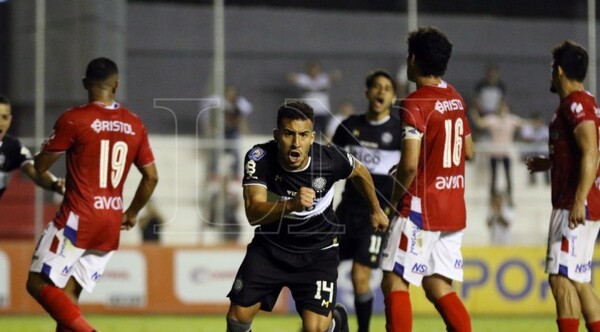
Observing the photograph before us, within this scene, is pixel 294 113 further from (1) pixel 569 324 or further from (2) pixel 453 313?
(1) pixel 569 324

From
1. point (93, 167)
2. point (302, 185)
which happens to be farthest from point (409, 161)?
point (93, 167)

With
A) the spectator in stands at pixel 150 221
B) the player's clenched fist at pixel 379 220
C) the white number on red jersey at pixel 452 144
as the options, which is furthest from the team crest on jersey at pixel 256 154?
the spectator in stands at pixel 150 221

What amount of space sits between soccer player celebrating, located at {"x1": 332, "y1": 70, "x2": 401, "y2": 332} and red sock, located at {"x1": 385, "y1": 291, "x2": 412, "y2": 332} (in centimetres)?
210

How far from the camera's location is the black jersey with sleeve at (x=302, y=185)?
8.34m

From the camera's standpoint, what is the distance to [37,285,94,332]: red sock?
897 centimetres

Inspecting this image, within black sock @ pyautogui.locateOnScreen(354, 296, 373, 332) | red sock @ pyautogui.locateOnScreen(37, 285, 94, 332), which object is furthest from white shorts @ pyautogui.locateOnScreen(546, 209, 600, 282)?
red sock @ pyautogui.locateOnScreen(37, 285, 94, 332)

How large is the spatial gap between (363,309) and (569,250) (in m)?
2.46

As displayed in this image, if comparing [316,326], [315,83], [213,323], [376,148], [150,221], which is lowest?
[213,323]

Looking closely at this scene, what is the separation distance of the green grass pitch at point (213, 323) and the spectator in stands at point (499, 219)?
149cm

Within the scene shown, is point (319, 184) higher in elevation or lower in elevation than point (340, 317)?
higher

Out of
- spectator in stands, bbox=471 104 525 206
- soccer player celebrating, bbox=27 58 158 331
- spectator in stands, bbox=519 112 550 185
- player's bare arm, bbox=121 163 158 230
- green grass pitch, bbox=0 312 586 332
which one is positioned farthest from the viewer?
spectator in stands, bbox=519 112 550 185

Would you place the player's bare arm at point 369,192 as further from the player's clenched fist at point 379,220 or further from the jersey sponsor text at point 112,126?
the jersey sponsor text at point 112,126

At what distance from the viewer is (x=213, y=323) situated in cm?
1447

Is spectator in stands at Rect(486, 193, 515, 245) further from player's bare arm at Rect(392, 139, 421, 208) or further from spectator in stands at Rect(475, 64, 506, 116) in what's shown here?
player's bare arm at Rect(392, 139, 421, 208)
